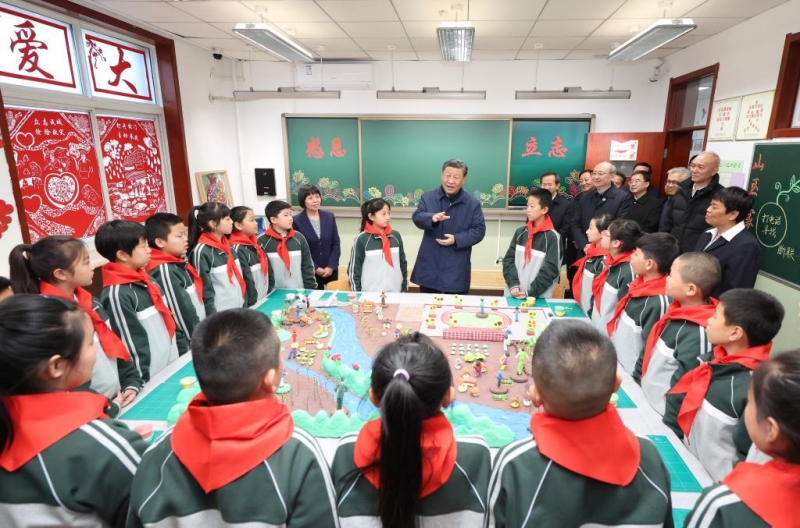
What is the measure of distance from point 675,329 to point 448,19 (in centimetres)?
334

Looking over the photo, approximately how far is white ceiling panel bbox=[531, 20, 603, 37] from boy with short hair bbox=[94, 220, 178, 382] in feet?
12.6

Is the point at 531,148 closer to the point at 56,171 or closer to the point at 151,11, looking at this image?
the point at 151,11

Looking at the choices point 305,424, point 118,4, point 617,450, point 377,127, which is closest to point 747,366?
point 617,450

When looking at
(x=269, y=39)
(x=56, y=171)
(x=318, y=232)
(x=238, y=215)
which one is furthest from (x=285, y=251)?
(x=56, y=171)

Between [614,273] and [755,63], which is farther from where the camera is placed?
[755,63]

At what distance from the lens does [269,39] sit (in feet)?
12.1

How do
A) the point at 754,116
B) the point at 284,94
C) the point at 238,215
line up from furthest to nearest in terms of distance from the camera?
the point at 284,94 → the point at 754,116 → the point at 238,215

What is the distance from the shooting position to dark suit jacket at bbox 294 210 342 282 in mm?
3928

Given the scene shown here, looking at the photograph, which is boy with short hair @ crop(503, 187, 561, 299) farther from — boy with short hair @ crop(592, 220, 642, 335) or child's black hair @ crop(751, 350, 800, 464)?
child's black hair @ crop(751, 350, 800, 464)

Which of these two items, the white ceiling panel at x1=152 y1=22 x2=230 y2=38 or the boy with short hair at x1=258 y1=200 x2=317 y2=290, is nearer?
the boy with short hair at x1=258 y1=200 x2=317 y2=290

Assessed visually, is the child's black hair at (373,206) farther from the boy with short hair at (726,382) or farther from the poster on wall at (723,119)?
the poster on wall at (723,119)

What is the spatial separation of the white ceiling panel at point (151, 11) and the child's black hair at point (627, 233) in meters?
3.82

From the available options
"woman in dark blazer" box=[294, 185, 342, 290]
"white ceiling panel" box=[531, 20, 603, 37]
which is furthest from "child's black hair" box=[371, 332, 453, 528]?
"white ceiling panel" box=[531, 20, 603, 37]

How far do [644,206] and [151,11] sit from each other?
4921mm
